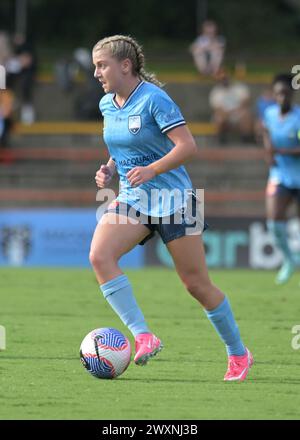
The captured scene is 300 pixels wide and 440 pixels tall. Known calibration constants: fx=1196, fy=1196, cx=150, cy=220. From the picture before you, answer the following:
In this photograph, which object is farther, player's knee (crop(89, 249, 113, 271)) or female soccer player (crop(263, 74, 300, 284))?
female soccer player (crop(263, 74, 300, 284))

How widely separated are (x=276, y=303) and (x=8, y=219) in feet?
21.4

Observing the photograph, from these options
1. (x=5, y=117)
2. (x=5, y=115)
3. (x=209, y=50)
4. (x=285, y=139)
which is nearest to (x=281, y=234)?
(x=285, y=139)

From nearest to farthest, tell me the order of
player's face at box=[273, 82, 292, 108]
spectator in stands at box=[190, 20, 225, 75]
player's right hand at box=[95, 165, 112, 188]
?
player's right hand at box=[95, 165, 112, 188] → player's face at box=[273, 82, 292, 108] → spectator in stands at box=[190, 20, 225, 75]

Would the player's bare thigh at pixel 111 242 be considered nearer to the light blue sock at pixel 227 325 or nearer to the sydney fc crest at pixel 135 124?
the sydney fc crest at pixel 135 124

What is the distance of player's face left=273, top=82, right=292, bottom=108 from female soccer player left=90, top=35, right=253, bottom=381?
6.96 metres

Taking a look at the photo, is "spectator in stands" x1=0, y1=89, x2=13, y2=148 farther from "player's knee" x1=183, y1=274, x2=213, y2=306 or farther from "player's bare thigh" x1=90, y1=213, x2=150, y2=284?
"player's knee" x1=183, y1=274, x2=213, y2=306

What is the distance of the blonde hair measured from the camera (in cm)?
729

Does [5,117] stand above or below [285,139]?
below

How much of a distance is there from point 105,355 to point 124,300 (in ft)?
1.16

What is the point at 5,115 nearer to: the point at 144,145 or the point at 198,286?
the point at 144,145

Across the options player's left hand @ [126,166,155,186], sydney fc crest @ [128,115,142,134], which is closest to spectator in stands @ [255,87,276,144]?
sydney fc crest @ [128,115,142,134]

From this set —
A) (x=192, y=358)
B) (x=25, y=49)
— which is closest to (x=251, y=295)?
(x=192, y=358)

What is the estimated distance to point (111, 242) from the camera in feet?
23.6

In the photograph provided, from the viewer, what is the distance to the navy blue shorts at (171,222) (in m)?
7.18
